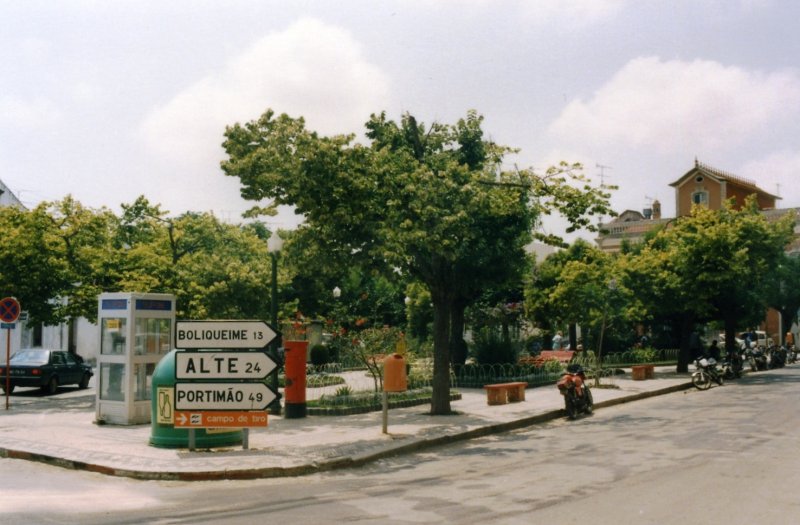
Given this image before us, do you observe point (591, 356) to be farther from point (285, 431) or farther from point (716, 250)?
point (285, 431)

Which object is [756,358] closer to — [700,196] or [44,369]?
[44,369]

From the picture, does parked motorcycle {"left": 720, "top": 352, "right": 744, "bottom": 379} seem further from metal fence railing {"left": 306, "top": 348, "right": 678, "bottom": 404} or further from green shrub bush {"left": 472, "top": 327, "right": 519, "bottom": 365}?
green shrub bush {"left": 472, "top": 327, "right": 519, "bottom": 365}

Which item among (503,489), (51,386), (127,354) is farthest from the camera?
(51,386)

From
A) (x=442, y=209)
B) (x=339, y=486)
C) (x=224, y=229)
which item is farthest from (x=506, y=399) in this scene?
(x=224, y=229)

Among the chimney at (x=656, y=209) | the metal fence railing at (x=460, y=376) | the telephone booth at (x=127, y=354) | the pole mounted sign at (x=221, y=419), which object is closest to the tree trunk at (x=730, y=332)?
the metal fence railing at (x=460, y=376)

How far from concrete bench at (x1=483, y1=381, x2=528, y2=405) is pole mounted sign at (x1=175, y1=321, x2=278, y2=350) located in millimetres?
9020

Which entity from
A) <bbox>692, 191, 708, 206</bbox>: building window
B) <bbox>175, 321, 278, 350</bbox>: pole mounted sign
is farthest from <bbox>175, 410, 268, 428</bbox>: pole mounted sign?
<bbox>692, 191, 708, 206</bbox>: building window

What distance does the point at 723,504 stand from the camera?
8.76 m

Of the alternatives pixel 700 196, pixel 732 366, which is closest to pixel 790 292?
pixel 700 196

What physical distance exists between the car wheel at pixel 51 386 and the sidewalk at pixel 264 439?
3.93 m

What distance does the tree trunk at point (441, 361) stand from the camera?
1814cm

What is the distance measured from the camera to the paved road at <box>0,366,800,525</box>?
27.6ft

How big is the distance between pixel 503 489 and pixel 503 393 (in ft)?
35.5

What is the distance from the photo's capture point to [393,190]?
53.1 feet
